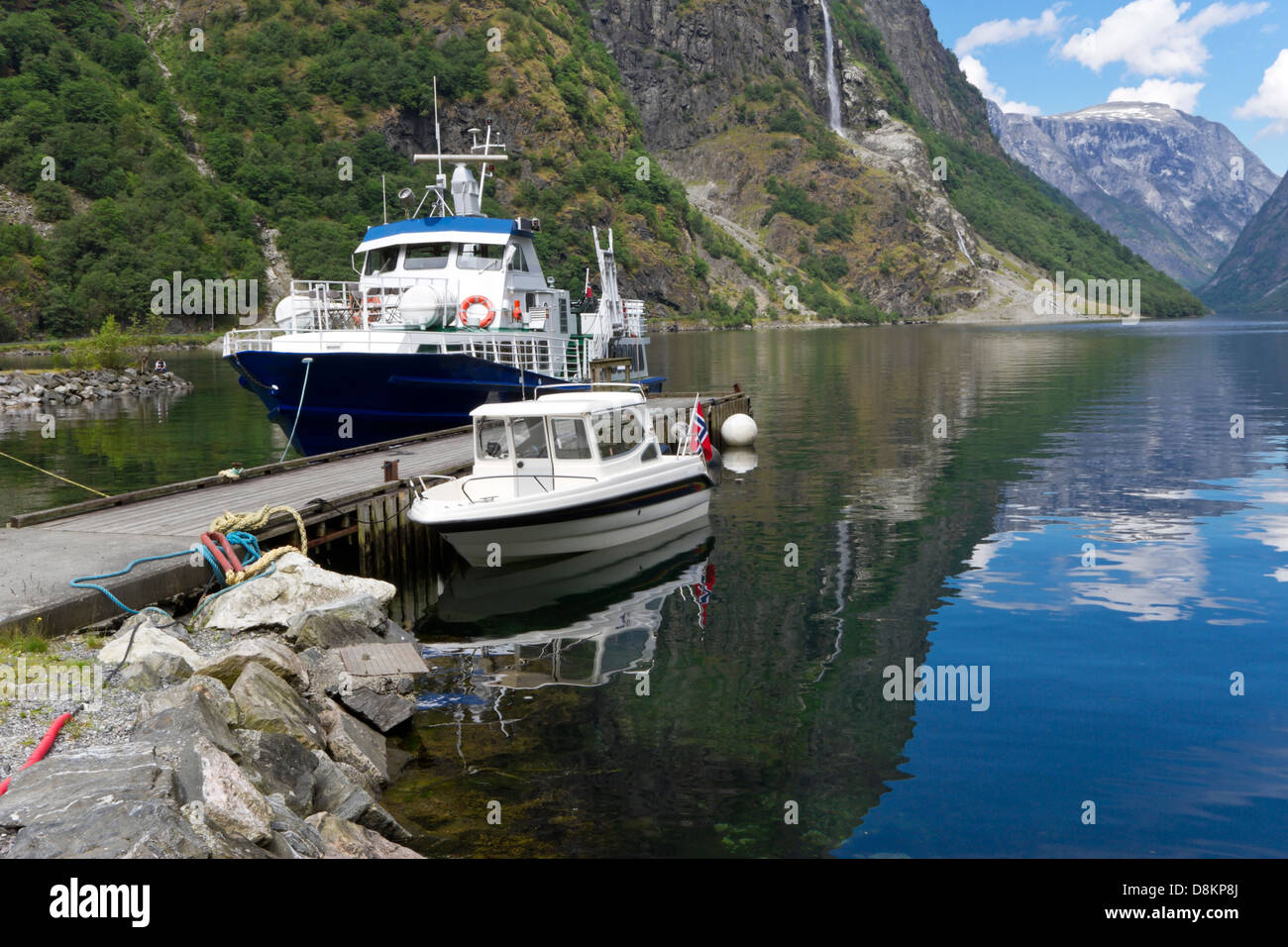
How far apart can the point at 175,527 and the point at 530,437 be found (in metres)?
7.18

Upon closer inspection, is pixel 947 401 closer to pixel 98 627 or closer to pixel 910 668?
pixel 910 668

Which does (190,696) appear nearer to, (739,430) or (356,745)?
(356,745)

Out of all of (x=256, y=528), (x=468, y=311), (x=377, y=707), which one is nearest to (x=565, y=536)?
(x=256, y=528)

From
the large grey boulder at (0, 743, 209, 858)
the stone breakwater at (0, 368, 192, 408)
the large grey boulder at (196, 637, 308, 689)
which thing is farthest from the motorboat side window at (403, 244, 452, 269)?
the stone breakwater at (0, 368, 192, 408)

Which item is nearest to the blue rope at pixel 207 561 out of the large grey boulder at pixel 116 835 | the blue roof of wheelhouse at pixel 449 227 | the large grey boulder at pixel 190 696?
the large grey boulder at pixel 190 696

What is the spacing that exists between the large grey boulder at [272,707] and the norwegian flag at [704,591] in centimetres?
818

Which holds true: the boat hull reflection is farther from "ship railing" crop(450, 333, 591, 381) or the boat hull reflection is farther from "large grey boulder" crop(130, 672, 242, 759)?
"ship railing" crop(450, 333, 591, 381)

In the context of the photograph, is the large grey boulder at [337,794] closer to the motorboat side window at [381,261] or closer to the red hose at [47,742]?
the red hose at [47,742]

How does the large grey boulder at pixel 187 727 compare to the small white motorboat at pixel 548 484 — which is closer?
the large grey boulder at pixel 187 727

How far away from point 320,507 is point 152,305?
110 meters

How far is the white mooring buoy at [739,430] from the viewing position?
38656 mm

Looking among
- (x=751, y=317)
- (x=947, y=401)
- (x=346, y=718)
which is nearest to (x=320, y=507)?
(x=346, y=718)

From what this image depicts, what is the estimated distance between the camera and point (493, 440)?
2156 cm

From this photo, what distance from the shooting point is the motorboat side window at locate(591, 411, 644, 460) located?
21938 millimetres
